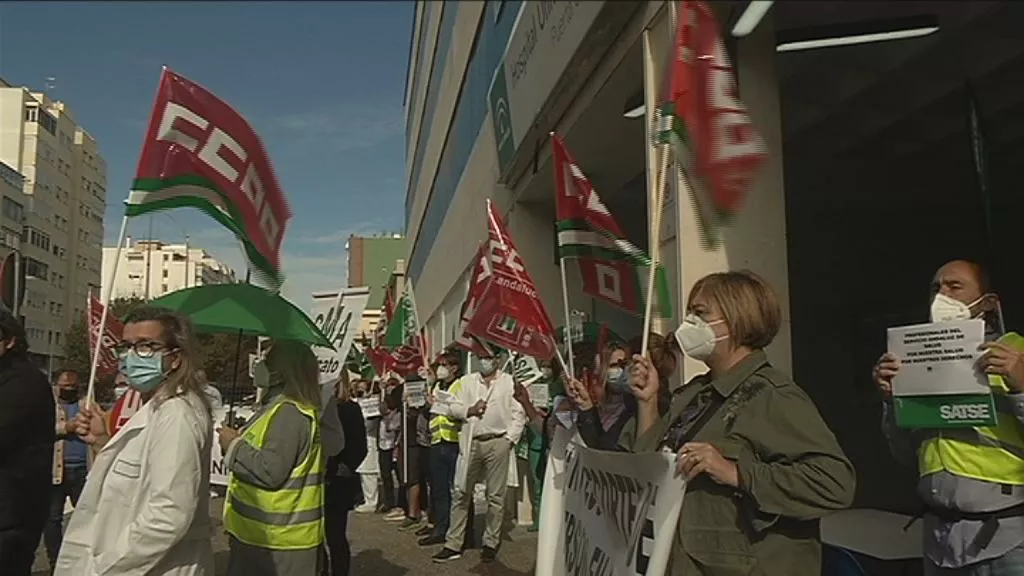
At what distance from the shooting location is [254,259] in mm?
4727

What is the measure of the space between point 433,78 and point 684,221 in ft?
68.8

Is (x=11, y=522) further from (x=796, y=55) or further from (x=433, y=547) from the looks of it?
(x=433, y=547)

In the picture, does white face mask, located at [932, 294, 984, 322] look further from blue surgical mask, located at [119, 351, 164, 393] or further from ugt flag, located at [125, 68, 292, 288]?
blue surgical mask, located at [119, 351, 164, 393]

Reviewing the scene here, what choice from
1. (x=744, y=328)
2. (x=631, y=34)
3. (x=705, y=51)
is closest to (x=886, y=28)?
(x=631, y=34)

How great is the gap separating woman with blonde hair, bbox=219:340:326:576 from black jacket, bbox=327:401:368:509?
2.17m

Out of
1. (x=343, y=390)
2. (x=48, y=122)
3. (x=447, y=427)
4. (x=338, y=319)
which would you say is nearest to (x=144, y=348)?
(x=338, y=319)

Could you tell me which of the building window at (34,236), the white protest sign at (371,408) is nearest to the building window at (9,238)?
the building window at (34,236)

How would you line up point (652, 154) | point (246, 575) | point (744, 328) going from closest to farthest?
point (744, 328), point (246, 575), point (652, 154)

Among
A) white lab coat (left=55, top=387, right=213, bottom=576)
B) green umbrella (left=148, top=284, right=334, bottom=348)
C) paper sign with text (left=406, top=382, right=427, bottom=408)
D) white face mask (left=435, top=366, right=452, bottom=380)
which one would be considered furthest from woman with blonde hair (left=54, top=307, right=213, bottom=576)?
paper sign with text (left=406, top=382, right=427, bottom=408)

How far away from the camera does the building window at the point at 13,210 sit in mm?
7264

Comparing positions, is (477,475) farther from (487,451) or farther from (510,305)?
(510,305)

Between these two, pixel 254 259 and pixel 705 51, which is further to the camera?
pixel 254 259

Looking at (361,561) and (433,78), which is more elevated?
(433,78)

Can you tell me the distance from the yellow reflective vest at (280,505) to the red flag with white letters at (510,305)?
1.65 m
